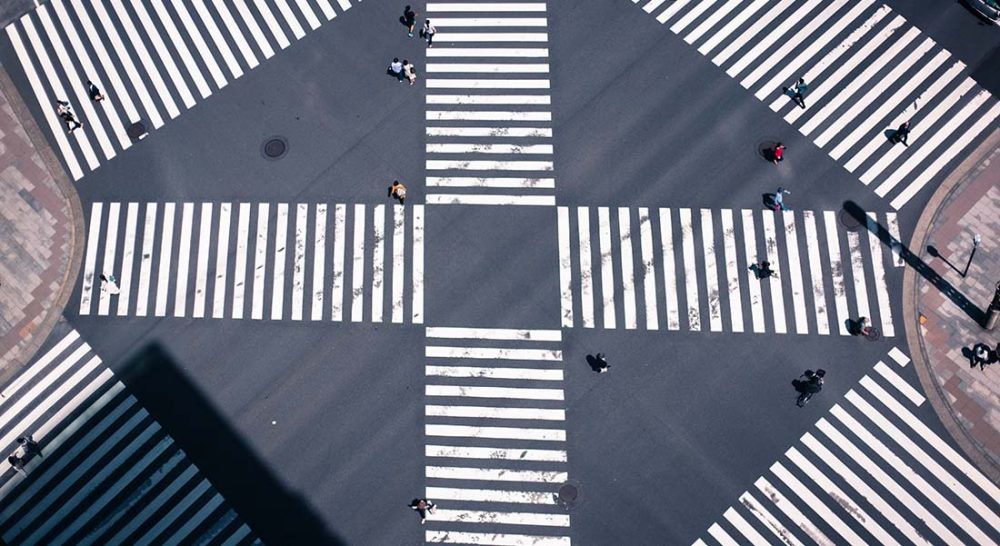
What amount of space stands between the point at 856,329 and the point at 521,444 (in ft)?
49.3

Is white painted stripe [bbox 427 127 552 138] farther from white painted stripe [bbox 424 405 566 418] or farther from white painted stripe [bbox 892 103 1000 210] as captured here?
white painted stripe [bbox 892 103 1000 210]

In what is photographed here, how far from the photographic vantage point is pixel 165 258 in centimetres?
4181

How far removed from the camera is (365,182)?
4281 centimetres

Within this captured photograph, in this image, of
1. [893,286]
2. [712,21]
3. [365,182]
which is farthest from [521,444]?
[712,21]

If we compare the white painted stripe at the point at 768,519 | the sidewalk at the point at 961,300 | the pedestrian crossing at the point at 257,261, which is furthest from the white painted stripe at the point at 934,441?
the pedestrian crossing at the point at 257,261

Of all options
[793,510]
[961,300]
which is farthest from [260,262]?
[961,300]

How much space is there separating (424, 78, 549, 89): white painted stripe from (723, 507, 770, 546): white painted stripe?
21354mm

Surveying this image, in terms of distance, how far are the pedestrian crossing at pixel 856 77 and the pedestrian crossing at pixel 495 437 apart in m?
16.4

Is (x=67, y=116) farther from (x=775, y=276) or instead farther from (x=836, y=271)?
(x=836, y=271)

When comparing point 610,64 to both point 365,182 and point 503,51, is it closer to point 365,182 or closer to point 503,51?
point 503,51

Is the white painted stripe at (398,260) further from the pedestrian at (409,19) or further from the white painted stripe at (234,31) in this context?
the white painted stripe at (234,31)

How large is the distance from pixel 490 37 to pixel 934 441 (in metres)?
27.3

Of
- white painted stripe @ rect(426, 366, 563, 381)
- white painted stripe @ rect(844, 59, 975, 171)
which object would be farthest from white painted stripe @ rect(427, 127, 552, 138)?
white painted stripe @ rect(844, 59, 975, 171)

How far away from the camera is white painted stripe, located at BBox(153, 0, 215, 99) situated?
148 ft
